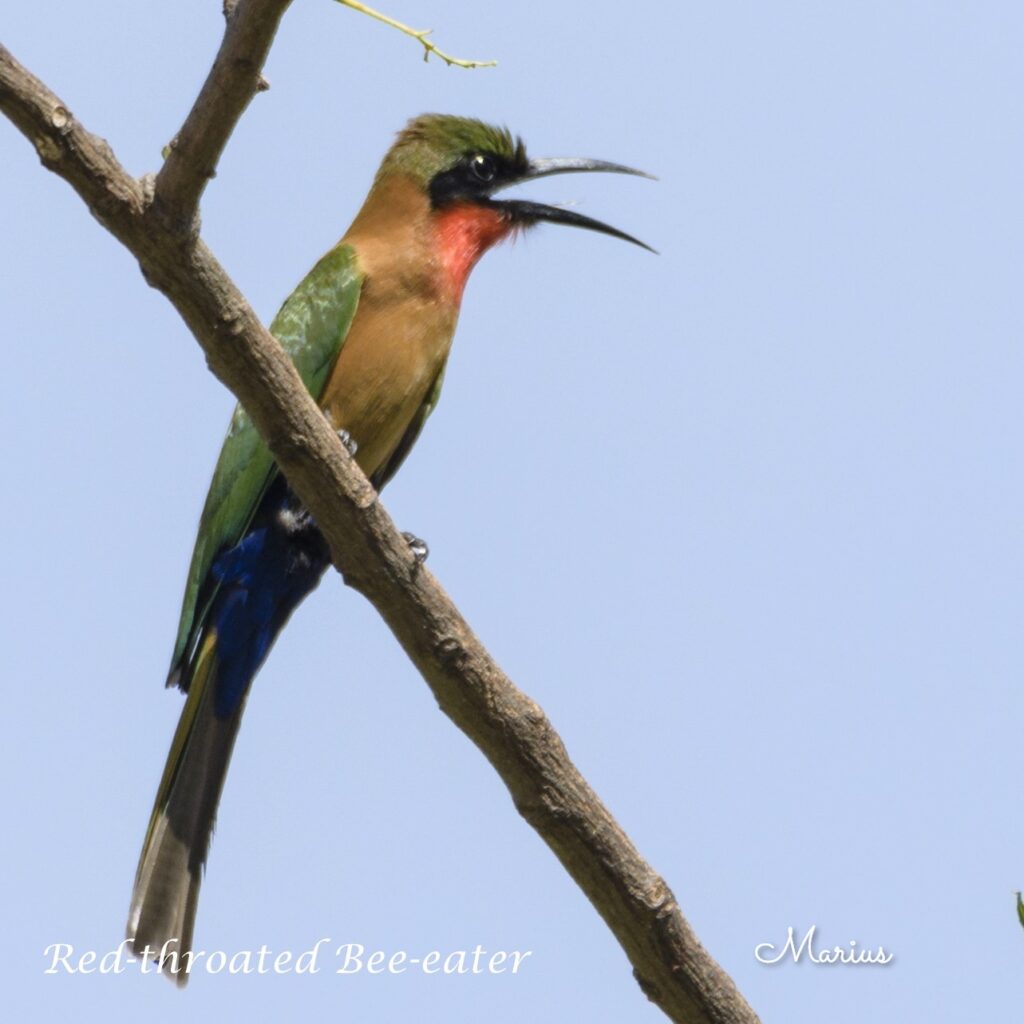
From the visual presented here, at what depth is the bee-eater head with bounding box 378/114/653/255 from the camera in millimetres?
5355

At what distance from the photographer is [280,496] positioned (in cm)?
468

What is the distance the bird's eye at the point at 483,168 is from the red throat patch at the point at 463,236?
165mm

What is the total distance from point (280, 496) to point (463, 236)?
1122 millimetres

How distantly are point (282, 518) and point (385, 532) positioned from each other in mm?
1255

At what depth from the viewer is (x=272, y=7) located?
9.06 feet

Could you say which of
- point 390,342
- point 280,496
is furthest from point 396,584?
point 390,342

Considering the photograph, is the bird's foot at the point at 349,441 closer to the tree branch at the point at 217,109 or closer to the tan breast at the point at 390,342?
the tan breast at the point at 390,342

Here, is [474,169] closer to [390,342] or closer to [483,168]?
[483,168]

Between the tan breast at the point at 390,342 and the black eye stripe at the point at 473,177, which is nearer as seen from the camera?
the tan breast at the point at 390,342

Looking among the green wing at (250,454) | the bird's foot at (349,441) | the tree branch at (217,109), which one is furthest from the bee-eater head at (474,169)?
the tree branch at (217,109)

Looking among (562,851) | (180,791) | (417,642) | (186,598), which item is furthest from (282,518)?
(562,851)

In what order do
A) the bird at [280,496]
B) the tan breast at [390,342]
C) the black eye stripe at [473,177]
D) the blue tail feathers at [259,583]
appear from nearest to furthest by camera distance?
the bird at [280,496], the blue tail feathers at [259,583], the tan breast at [390,342], the black eye stripe at [473,177]

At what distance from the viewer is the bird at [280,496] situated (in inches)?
175

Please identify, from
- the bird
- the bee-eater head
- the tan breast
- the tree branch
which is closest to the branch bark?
the tree branch
